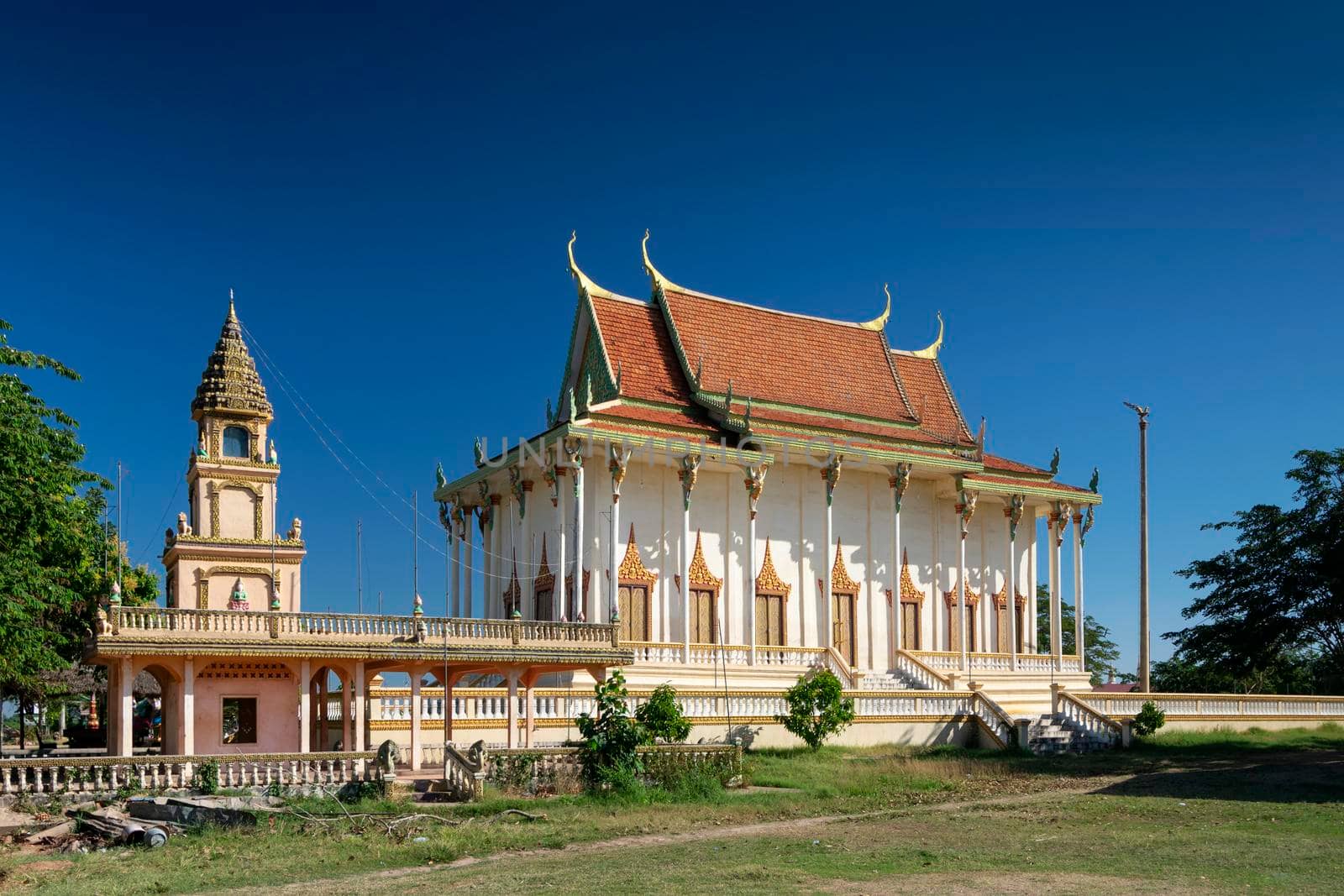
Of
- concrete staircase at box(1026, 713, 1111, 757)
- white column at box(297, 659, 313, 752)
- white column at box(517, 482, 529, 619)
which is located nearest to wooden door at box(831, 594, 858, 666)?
concrete staircase at box(1026, 713, 1111, 757)

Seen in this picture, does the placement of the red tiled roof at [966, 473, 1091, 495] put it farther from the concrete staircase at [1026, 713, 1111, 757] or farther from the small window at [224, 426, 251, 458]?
the small window at [224, 426, 251, 458]

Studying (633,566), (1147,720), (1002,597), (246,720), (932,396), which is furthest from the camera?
(932,396)

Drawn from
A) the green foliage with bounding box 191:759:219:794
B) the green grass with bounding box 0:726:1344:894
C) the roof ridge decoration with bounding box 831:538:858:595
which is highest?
the roof ridge decoration with bounding box 831:538:858:595

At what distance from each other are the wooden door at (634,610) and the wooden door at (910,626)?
736cm

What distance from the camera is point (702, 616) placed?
32.9 m

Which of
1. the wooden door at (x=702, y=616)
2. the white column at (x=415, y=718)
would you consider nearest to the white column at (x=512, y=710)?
the white column at (x=415, y=718)

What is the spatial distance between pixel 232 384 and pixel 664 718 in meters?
18.9

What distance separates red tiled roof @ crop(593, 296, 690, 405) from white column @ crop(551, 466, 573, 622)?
3401mm

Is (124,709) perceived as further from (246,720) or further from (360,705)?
(360,705)

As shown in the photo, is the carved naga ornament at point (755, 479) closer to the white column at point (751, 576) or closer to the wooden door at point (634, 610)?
the white column at point (751, 576)

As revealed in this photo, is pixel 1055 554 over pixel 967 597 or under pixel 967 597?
over

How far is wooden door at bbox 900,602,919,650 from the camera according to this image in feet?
118

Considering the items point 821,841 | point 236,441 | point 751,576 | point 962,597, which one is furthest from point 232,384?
point 821,841

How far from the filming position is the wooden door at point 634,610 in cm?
3188
